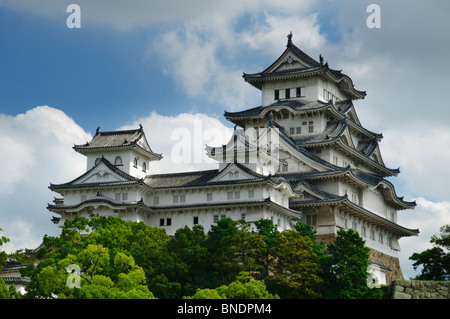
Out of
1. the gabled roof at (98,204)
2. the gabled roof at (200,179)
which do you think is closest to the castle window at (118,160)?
the gabled roof at (200,179)

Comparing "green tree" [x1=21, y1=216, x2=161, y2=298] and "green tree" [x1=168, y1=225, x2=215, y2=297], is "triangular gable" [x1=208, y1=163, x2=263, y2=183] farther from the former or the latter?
"green tree" [x1=168, y1=225, x2=215, y2=297]

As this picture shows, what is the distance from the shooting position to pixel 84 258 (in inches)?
1747

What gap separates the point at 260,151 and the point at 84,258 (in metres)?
25.4

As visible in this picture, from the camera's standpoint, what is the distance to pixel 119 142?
6862cm

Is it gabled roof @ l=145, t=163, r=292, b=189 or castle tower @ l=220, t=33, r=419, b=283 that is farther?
castle tower @ l=220, t=33, r=419, b=283

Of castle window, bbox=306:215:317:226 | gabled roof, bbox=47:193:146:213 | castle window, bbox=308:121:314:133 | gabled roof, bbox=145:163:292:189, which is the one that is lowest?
castle window, bbox=306:215:317:226

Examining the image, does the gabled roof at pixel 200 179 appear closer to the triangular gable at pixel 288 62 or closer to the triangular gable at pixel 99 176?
the triangular gable at pixel 99 176

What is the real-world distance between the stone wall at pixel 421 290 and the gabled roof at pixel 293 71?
37.7 metres

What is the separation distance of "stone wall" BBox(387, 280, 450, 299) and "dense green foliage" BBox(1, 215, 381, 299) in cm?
313

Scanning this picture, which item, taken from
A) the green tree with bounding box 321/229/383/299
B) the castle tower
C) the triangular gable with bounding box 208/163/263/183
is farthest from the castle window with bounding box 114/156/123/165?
the green tree with bounding box 321/229/383/299

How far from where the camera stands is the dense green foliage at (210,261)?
44.7 metres

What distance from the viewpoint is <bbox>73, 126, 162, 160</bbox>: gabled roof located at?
67.8 metres
